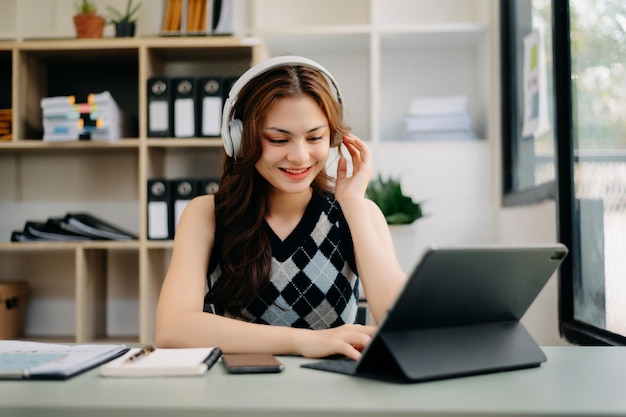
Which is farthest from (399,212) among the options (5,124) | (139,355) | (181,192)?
(139,355)

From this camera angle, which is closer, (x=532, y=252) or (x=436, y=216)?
(x=532, y=252)

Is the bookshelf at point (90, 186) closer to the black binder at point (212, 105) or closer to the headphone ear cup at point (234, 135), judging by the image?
the black binder at point (212, 105)

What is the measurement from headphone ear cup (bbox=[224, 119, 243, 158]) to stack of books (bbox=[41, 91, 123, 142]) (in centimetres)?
170

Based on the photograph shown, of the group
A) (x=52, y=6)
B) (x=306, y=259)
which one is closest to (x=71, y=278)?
(x=52, y=6)

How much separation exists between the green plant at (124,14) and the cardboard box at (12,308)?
1.23m

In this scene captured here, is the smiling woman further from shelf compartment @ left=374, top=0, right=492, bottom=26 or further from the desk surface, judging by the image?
shelf compartment @ left=374, top=0, right=492, bottom=26

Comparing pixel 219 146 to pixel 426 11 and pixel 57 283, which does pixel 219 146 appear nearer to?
pixel 57 283

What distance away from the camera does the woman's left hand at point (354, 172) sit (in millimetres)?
1650

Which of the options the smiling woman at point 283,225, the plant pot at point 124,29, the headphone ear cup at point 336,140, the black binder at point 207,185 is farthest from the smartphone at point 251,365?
the plant pot at point 124,29

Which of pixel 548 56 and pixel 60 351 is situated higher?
pixel 548 56

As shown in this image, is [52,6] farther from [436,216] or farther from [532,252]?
[532,252]

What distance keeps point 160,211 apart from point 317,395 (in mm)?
2402

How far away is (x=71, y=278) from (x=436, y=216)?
169cm

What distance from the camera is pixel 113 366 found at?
34.3 inches
